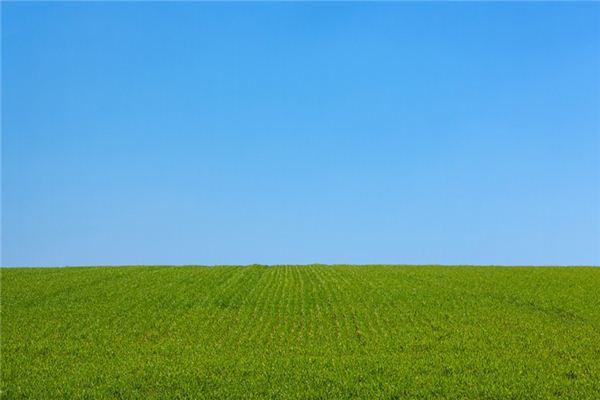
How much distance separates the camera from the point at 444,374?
19.0m

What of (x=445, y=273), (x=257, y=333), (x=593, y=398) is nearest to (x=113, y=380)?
(x=257, y=333)

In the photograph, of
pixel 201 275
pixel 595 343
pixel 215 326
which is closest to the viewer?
pixel 595 343

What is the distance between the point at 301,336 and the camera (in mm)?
25484

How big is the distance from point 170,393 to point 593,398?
12103mm

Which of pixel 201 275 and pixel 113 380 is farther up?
pixel 201 275

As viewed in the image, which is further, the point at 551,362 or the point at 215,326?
the point at 215,326

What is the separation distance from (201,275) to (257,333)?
20988mm

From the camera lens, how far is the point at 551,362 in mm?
20672

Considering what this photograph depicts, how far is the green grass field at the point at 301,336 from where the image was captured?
17938mm

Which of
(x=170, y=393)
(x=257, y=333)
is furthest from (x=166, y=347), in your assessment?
(x=170, y=393)

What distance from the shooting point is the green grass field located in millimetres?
17938

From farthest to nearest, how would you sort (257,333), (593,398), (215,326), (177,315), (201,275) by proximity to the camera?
1. (201,275)
2. (177,315)
3. (215,326)
4. (257,333)
5. (593,398)

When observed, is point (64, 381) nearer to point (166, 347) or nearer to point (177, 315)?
point (166, 347)

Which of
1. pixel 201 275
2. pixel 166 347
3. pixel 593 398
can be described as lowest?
pixel 593 398
